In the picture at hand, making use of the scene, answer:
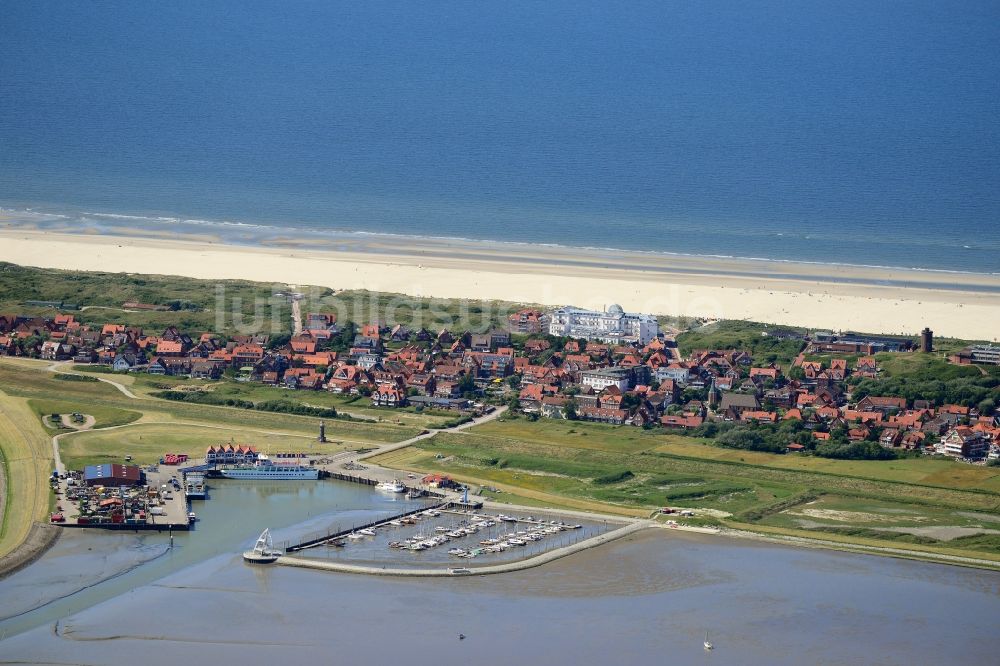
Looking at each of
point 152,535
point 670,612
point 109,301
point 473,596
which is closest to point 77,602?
point 152,535

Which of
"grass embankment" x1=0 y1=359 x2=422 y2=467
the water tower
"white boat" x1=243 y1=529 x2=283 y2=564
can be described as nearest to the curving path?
"grass embankment" x1=0 y1=359 x2=422 y2=467

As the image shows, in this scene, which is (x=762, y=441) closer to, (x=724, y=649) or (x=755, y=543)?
(x=755, y=543)

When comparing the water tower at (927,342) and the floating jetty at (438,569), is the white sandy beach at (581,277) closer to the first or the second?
the water tower at (927,342)

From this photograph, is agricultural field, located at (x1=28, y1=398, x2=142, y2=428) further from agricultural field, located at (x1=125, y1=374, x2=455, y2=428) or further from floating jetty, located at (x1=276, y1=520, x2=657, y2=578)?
floating jetty, located at (x1=276, y1=520, x2=657, y2=578)

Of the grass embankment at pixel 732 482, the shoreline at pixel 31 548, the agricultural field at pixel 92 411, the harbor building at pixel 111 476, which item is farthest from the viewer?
the agricultural field at pixel 92 411

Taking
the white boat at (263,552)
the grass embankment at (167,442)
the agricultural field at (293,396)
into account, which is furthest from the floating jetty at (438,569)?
the agricultural field at (293,396)
